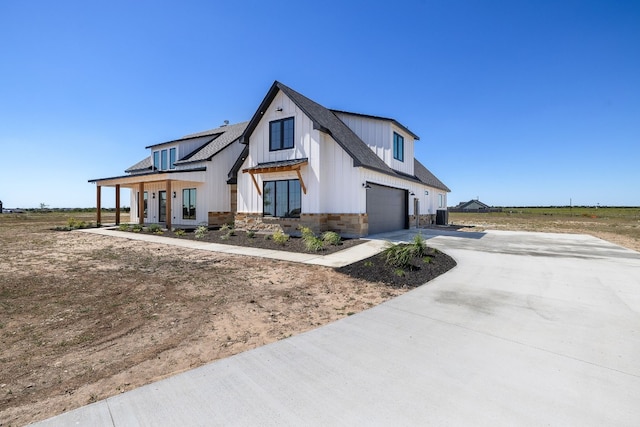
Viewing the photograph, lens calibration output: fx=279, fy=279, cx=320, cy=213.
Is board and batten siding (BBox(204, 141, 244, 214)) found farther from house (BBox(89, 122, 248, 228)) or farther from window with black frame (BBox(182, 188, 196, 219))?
window with black frame (BBox(182, 188, 196, 219))

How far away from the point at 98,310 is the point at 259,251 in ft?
20.2

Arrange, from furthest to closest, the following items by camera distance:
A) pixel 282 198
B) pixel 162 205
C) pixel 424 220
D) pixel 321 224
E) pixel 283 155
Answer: pixel 424 220 → pixel 162 205 → pixel 282 198 → pixel 283 155 → pixel 321 224

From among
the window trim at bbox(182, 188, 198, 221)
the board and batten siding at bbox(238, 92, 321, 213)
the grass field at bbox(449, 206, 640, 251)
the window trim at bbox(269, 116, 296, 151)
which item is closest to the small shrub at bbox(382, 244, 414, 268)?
the board and batten siding at bbox(238, 92, 321, 213)

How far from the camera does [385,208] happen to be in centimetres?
1706

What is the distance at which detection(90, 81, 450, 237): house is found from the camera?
14.3m

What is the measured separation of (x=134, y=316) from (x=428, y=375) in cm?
477

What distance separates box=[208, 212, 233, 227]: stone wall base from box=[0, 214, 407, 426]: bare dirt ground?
1090cm

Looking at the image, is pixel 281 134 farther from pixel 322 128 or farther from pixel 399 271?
pixel 399 271

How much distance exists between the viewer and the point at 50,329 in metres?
4.36

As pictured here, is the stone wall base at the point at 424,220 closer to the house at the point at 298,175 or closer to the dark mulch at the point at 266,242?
the house at the point at 298,175

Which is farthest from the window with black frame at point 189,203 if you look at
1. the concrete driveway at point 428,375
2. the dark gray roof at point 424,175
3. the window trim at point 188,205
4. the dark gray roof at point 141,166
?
the concrete driveway at point 428,375

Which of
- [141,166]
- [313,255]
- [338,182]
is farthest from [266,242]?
[141,166]

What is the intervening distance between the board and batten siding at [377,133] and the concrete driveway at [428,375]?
44.9 feet

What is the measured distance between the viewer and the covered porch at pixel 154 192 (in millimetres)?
18777
